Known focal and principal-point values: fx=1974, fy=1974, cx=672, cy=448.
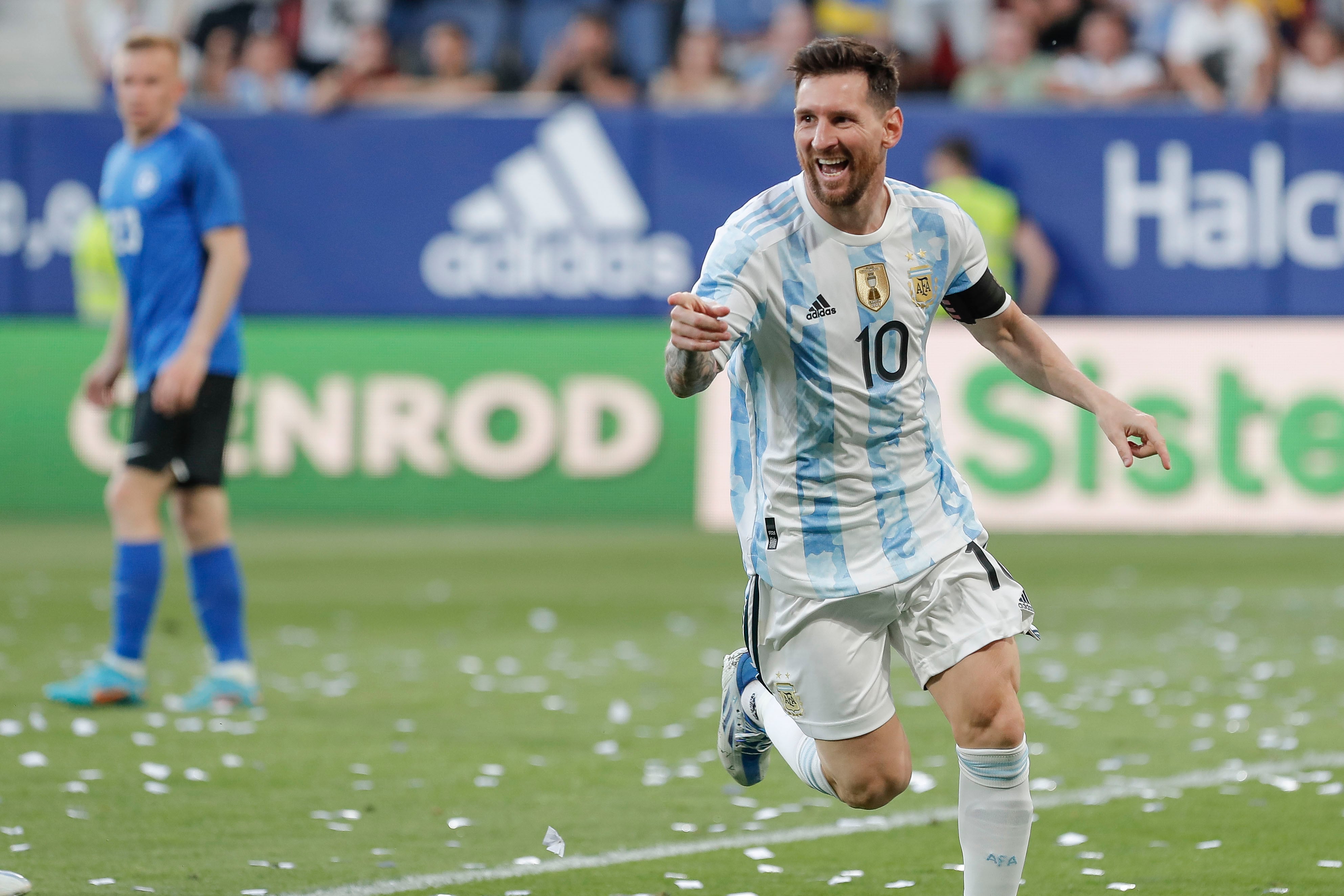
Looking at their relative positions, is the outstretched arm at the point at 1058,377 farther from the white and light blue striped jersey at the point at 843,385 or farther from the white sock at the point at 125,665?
the white sock at the point at 125,665

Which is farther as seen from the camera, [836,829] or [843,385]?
[836,829]

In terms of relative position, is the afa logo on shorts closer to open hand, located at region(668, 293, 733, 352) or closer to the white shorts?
the white shorts

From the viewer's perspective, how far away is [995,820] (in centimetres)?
411

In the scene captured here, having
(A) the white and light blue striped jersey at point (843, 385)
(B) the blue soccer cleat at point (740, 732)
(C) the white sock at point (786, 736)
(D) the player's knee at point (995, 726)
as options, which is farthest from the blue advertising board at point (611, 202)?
(D) the player's knee at point (995, 726)

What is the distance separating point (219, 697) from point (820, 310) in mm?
3728

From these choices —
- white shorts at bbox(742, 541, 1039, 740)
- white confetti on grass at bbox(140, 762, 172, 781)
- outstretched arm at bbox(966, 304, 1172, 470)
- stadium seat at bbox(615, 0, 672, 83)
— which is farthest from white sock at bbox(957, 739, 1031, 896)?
stadium seat at bbox(615, 0, 672, 83)

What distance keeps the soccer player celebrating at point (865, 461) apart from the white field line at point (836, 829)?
0.70m

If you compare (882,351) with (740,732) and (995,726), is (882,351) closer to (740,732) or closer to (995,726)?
(995,726)

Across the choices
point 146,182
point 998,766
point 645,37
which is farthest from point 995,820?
point 645,37

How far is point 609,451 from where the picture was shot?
13.5 m

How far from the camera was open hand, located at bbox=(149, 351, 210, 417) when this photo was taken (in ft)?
22.5

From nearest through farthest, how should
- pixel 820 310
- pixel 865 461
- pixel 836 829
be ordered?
pixel 820 310 → pixel 865 461 → pixel 836 829

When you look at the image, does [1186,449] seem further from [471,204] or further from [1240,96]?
[471,204]

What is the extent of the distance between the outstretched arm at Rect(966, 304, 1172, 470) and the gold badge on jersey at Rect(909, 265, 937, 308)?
26 cm
